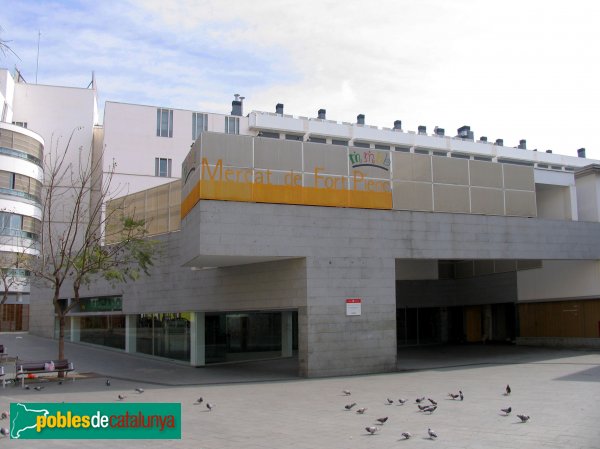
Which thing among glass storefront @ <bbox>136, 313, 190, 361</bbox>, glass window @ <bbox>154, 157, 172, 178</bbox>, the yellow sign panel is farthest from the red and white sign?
glass window @ <bbox>154, 157, 172, 178</bbox>

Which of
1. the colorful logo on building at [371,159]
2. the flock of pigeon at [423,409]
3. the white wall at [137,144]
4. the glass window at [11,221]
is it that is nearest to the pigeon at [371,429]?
the flock of pigeon at [423,409]

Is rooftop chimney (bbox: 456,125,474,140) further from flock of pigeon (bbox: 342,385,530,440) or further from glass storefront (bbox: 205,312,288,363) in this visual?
flock of pigeon (bbox: 342,385,530,440)

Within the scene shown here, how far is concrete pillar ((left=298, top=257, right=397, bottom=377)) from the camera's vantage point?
18.0 meters

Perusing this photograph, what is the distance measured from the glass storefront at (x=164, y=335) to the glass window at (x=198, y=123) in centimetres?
2907

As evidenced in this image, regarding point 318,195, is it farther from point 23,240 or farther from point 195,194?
point 23,240

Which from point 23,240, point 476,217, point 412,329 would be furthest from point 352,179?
point 23,240

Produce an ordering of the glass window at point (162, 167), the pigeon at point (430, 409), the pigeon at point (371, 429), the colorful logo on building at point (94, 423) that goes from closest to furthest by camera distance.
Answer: the pigeon at point (371, 429), the colorful logo on building at point (94, 423), the pigeon at point (430, 409), the glass window at point (162, 167)

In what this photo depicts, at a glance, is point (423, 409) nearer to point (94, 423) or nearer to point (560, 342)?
point (94, 423)

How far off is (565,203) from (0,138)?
3969 centimetres

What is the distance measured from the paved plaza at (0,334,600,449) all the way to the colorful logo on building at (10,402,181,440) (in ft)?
0.86

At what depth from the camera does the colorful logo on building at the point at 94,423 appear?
936 cm

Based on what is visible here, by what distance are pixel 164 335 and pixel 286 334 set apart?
17.8 ft

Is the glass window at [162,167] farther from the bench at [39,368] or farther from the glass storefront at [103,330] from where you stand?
the bench at [39,368]

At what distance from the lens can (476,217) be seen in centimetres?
2111
